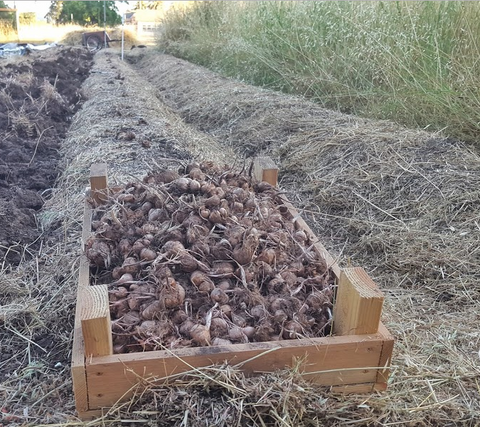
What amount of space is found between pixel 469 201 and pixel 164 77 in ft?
31.9

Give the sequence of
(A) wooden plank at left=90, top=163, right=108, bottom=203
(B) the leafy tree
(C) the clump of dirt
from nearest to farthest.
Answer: (A) wooden plank at left=90, top=163, right=108, bottom=203 < (C) the clump of dirt < (B) the leafy tree

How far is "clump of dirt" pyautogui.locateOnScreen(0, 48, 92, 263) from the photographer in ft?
11.6

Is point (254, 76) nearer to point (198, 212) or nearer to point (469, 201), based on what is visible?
point (469, 201)

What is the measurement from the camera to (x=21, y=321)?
2502mm

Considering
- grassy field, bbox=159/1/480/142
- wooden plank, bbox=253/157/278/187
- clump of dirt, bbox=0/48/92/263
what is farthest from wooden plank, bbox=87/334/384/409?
grassy field, bbox=159/1/480/142

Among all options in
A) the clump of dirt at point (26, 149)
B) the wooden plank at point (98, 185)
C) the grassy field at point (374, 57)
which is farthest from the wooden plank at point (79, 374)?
the grassy field at point (374, 57)

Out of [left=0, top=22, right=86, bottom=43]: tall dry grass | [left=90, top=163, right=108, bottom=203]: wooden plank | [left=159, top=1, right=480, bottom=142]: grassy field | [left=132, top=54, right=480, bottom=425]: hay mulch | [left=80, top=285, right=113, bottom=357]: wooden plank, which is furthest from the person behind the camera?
[left=0, top=22, right=86, bottom=43]: tall dry grass

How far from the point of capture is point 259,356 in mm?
1606

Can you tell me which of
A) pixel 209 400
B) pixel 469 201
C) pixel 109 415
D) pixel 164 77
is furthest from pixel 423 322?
pixel 164 77

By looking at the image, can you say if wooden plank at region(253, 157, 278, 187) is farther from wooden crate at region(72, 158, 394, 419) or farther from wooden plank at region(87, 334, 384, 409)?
wooden plank at region(87, 334, 384, 409)

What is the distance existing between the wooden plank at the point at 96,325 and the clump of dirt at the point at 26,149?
1.83 metres

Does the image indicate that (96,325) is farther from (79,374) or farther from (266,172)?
(266,172)

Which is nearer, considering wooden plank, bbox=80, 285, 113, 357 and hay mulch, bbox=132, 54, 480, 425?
wooden plank, bbox=80, 285, 113, 357

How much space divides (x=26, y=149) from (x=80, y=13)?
3447 centimetres
